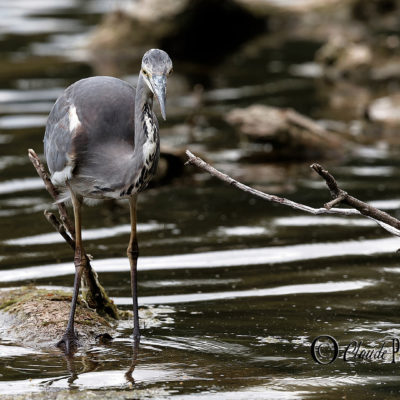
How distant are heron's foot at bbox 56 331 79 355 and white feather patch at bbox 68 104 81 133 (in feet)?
4.72

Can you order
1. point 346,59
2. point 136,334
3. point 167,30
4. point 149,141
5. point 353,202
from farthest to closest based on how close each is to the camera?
point 167,30, point 346,59, point 136,334, point 149,141, point 353,202

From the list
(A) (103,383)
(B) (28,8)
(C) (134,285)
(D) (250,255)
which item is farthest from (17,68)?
(A) (103,383)

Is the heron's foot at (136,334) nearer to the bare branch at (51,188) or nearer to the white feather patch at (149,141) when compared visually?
the bare branch at (51,188)

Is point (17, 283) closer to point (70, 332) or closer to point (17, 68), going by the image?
point (70, 332)

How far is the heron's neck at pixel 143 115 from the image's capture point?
20.2 feet

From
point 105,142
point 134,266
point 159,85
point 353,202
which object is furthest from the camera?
point 134,266

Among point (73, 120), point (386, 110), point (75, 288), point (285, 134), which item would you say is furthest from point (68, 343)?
point (386, 110)

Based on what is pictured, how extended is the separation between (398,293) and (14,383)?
3277mm

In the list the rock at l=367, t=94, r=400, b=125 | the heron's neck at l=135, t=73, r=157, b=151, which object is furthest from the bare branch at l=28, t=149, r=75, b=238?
the rock at l=367, t=94, r=400, b=125

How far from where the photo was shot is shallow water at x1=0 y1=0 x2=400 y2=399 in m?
5.73

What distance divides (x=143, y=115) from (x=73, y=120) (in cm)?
71

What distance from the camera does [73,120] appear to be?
21.9 feet

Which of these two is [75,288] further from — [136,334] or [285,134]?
[285,134]

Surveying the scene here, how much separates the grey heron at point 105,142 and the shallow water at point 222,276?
0.54 metres
